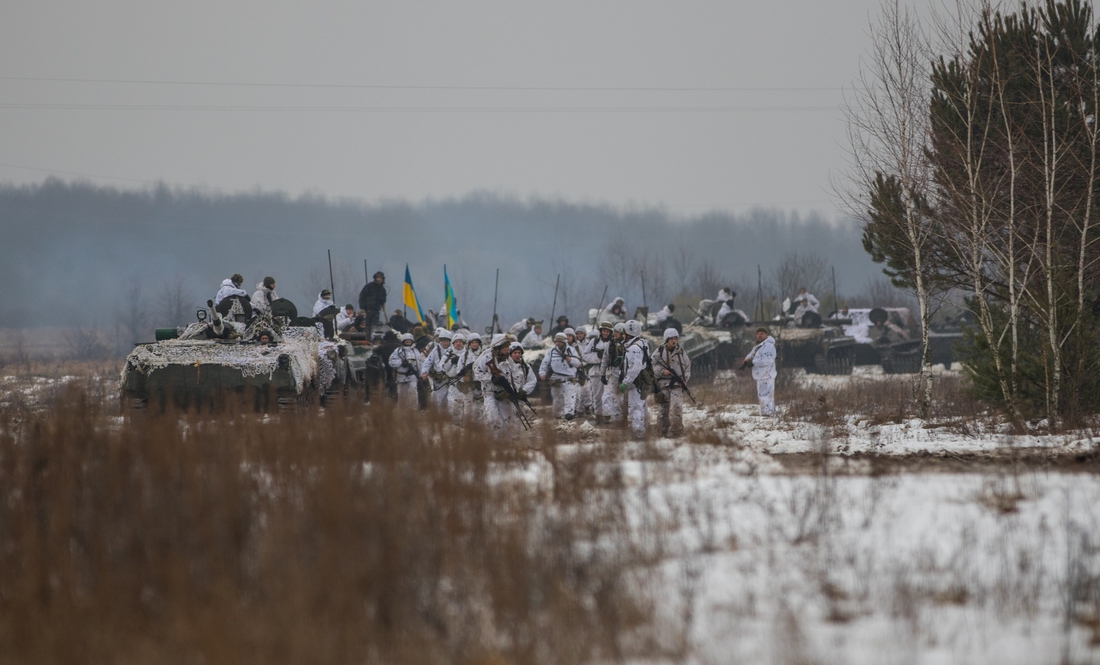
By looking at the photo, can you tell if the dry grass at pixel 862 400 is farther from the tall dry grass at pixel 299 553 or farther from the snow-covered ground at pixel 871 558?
the tall dry grass at pixel 299 553

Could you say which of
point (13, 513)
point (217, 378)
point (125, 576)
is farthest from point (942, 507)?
point (217, 378)

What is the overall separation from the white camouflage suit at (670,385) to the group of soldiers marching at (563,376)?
0.5 inches

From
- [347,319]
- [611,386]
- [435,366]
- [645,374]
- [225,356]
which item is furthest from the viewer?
[347,319]

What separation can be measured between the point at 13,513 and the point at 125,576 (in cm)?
144

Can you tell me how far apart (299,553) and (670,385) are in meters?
9.86

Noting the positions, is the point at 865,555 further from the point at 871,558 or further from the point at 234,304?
the point at 234,304

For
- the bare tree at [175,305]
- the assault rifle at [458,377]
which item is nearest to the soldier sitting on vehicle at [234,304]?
the assault rifle at [458,377]

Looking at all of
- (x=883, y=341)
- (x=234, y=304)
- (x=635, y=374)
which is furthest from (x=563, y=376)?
(x=883, y=341)

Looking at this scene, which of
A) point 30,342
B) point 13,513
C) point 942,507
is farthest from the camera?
point 30,342

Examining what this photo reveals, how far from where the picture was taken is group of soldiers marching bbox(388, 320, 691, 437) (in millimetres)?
15547

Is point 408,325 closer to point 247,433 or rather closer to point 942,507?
point 247,433

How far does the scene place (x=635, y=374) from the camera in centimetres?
1599

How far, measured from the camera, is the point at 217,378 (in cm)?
1636

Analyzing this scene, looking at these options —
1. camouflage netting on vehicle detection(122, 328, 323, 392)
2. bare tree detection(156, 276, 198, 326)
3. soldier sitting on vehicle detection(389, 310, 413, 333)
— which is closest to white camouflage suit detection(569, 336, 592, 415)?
camouflage netting on vehicle detection(122, 328, 323, 392)
